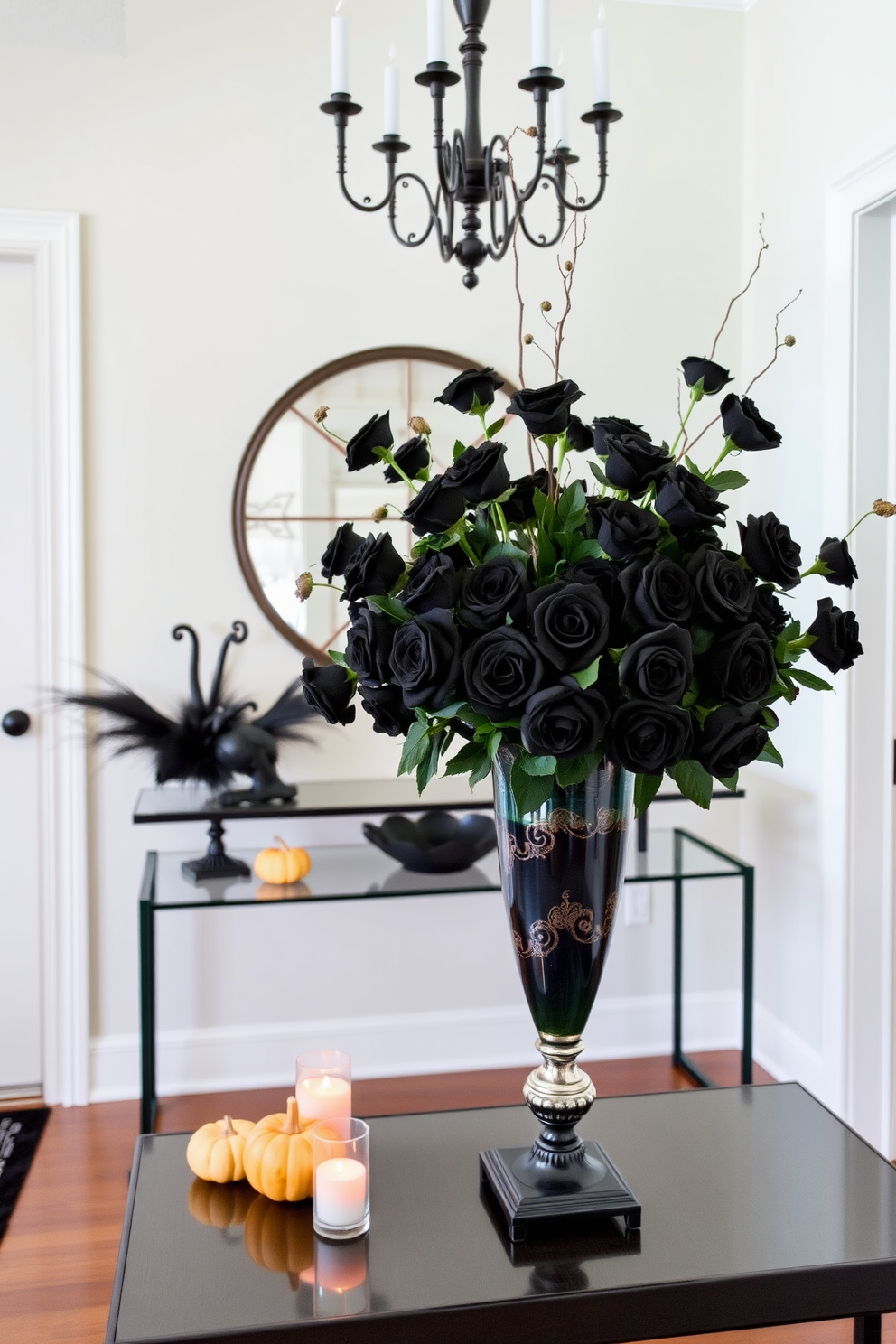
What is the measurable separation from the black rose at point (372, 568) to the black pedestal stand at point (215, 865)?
156cm

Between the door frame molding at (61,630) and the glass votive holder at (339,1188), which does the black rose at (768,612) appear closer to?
the glass votive holder at (339,1188)

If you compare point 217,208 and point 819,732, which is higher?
point 217,208

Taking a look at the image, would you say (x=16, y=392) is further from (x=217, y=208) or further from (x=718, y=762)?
(x=718, y=762)

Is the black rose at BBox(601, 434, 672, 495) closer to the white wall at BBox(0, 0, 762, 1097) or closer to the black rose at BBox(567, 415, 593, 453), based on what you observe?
the black rose at BBox(567, 415, 593, 453)

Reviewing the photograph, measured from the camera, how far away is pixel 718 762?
3.40 feet

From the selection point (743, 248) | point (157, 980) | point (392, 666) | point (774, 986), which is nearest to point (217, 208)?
point (743, 248)

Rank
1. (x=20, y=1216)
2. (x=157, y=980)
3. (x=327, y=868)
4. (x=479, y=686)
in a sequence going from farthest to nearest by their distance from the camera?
(x=157, y=980) → (x=327, y=868) → (x=20, y=1216) → (x=479, y=686)

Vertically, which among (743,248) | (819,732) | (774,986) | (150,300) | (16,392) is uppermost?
(743,248)

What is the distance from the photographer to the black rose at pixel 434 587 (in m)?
1.06

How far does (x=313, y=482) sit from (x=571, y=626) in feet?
6.42

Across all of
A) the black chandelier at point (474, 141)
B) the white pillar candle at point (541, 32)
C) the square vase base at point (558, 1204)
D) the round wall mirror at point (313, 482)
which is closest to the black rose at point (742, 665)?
the square vase base at point (558, 1204)

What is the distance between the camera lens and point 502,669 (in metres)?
1.02

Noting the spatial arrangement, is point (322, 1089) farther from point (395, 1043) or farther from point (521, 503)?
point (395, 1043)

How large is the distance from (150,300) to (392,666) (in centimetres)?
205
